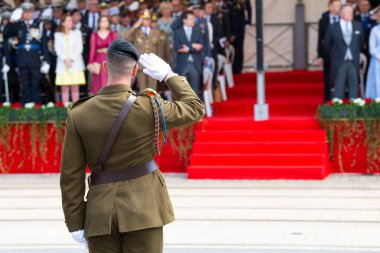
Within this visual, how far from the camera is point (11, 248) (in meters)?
9.97

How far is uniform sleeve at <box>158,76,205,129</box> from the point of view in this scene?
586cm

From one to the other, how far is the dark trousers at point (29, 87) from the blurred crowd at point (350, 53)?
4.73 metres

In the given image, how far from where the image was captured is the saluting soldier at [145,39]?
16500mm

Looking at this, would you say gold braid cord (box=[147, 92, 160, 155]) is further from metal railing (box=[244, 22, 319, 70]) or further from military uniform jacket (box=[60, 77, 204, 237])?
metal railing (box=[244, 22, 319, 70])

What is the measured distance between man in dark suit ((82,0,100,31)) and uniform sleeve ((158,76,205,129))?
12.1 metres

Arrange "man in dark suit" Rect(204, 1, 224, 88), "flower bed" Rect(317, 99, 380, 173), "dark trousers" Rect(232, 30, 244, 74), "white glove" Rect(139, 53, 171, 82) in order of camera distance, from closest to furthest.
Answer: "white glove" Rect(139, 53, 171, 82) < "flower bed" Rect(317, 99, 380, 173) < "man in dark suit" Rect(204, 1, 224, 88) < "dark trousers" Rect(232, 30, 244, 74)

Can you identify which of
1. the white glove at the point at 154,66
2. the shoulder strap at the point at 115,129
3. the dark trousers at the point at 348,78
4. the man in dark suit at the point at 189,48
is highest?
the white glove at the point at 154,66

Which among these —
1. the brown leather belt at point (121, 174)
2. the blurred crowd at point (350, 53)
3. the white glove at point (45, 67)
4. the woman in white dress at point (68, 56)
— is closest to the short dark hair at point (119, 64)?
the brown leather belt at point (121, 174)

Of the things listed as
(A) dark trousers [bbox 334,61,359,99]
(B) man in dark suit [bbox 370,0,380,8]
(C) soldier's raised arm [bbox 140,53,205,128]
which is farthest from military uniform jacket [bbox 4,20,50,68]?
(C) soldier's raised arm [bbox 140,53,205,128]

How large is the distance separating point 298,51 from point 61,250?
12.1 metres

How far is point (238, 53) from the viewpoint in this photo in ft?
66.8

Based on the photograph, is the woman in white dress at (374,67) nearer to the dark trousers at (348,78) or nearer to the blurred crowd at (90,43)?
the dark trousers at (348,78)

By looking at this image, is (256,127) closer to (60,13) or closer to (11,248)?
(60,13)

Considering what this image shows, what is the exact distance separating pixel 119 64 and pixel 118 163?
55 cm
